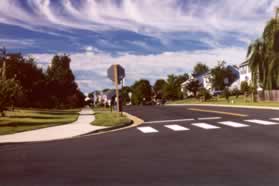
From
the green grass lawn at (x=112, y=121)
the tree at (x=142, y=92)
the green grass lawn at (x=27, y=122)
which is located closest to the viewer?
the green grass lawn at (x=27, y=122)

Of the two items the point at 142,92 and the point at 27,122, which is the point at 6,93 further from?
the point at 142,92

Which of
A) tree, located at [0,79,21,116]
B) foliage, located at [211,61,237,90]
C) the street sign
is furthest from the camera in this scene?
foliage, located at [211,61,237,90]

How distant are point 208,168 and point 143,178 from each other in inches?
58.4

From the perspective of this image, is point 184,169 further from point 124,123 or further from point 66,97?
point 66,97

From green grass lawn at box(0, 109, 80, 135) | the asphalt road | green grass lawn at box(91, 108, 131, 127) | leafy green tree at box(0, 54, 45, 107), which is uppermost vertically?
leafy green tree at box(0, 54, 45, 107)

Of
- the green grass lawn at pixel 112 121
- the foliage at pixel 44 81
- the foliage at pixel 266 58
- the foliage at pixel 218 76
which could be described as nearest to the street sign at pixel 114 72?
the green grass lawn at pixel 112 121

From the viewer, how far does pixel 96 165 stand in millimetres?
8898

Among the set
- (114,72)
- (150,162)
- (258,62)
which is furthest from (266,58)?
(150,162)

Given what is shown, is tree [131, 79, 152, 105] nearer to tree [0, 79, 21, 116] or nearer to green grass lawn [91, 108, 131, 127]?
green grass lawn [91, 108, 131, 127]

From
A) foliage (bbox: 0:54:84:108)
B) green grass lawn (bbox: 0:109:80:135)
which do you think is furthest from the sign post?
foliage (bbox: 0:54:84:108)

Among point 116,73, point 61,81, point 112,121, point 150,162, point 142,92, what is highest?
point 61,81

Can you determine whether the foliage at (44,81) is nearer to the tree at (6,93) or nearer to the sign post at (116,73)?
the tree at (6,93)

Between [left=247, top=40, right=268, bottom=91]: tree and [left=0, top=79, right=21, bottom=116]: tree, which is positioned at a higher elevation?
[left=247, top=40, right=268, bottom=91]: tree

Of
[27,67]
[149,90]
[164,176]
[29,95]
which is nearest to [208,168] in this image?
[164,176]
